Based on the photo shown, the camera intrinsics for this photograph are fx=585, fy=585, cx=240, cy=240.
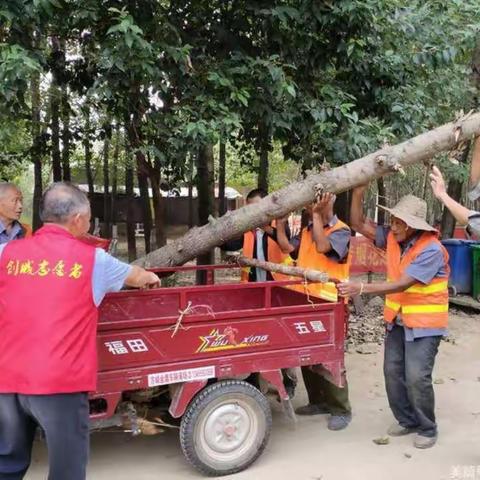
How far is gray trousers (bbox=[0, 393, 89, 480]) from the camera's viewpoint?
249cm

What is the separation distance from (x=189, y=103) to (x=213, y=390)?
2.31 m

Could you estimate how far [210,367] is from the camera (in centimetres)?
353

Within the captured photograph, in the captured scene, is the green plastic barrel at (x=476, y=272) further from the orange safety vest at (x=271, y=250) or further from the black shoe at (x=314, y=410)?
the black shoe at (x=314, y=410)

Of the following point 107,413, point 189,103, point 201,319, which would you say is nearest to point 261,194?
point 189,103

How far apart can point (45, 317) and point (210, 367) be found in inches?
51.5

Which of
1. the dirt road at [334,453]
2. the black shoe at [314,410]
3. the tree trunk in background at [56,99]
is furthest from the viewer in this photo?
the tree trunk in background at [56,99]

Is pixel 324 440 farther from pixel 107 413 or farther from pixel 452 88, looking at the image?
pixel 452 88

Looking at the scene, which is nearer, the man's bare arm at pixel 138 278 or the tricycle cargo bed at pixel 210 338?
the man's bare arm at pixel 138 278

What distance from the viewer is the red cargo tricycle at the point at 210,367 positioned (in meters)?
3.30

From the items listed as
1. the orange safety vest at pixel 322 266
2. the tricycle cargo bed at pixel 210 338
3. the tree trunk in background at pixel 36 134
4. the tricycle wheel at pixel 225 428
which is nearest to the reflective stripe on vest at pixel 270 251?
the orange safety vest at pixel 322 266

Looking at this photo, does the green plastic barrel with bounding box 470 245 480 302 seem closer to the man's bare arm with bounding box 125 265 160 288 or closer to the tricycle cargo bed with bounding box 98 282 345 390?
the tricycle cargo bed with bounding box 98 282 345 390

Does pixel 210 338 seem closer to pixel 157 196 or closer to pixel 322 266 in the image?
pixel 322 266

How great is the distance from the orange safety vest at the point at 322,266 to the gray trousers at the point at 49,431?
2109mm

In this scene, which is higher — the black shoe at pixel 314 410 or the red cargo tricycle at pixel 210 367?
the red cargo tricycle at pixel 210 367
